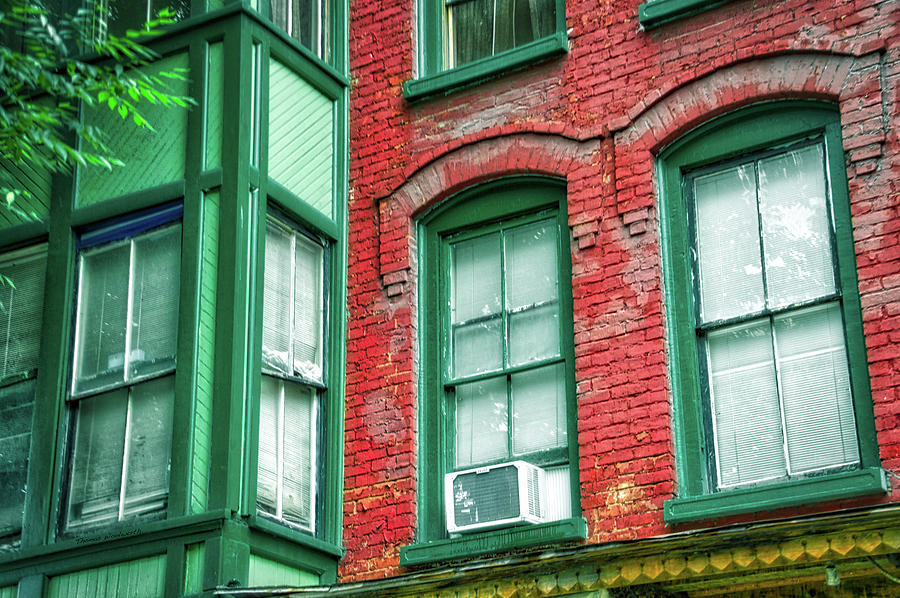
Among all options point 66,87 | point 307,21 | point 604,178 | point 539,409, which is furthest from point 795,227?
point 66,87

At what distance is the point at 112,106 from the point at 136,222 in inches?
35.3

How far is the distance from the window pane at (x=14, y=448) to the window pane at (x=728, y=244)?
4894 mm

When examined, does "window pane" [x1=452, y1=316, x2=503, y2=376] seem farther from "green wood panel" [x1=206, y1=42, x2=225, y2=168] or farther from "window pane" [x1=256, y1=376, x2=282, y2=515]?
"green wood panel" [x1=206, y1=42, x2=225, y2=168]

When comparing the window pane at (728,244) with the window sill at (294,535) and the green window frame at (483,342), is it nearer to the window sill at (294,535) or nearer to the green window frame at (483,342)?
the green window frame at (483,342)

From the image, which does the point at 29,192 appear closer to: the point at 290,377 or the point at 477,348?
the point at 290,377

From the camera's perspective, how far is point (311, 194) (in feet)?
34.0

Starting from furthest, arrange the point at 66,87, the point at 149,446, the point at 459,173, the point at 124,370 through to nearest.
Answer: the point at 459,173
the point at 66,87
the point at 124,370
the point at 149,446

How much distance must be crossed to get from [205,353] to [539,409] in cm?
229

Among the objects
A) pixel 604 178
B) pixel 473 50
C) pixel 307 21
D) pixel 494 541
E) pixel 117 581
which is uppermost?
pixel 307 21

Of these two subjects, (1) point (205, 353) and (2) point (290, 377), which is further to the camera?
(2) point (290, 377)

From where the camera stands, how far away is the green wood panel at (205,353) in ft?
29.3

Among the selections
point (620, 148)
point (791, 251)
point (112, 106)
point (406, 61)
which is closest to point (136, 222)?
point (112, 106)

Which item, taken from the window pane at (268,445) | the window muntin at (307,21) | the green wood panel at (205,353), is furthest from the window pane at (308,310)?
the window muntin at (307,21)

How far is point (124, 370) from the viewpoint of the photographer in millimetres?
9648
